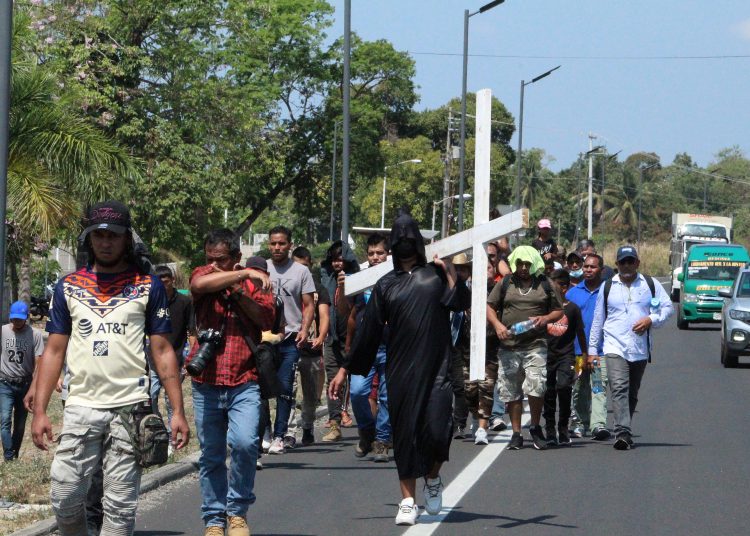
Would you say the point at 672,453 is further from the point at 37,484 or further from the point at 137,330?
the point at 137,330

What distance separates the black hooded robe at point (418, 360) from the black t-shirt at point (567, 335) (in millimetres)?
4250

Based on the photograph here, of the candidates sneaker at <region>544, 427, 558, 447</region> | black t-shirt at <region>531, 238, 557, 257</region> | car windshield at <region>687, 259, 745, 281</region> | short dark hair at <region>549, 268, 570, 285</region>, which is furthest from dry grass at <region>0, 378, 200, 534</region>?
car windshield at <region>687, 259, 745, 281</region>

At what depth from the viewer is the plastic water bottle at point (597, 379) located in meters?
12.8

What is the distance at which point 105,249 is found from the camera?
610cm

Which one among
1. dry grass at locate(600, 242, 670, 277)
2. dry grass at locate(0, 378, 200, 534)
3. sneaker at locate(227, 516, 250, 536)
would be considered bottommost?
dry grass at locate(600, 242, 670, 277)

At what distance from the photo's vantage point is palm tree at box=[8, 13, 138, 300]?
16.0 metres

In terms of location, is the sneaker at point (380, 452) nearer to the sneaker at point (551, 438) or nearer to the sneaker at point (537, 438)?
the sneaker at point (537, 438)

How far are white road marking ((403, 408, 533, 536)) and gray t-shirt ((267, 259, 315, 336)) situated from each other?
75.8 inches

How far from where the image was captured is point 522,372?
11789 mm

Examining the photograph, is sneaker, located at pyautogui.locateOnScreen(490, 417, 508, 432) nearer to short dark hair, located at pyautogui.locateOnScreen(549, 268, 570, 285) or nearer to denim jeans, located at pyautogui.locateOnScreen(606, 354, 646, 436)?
short dark hair, located at pyautogui.locateOnScreen(549, 268, 570, 285)

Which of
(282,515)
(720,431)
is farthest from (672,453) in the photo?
(282,515)

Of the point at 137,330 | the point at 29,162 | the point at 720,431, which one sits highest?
the point at 29,162

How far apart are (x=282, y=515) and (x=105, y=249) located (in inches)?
122

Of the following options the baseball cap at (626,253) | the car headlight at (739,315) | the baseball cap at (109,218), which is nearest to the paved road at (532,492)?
the baseball cap at (626,253)
